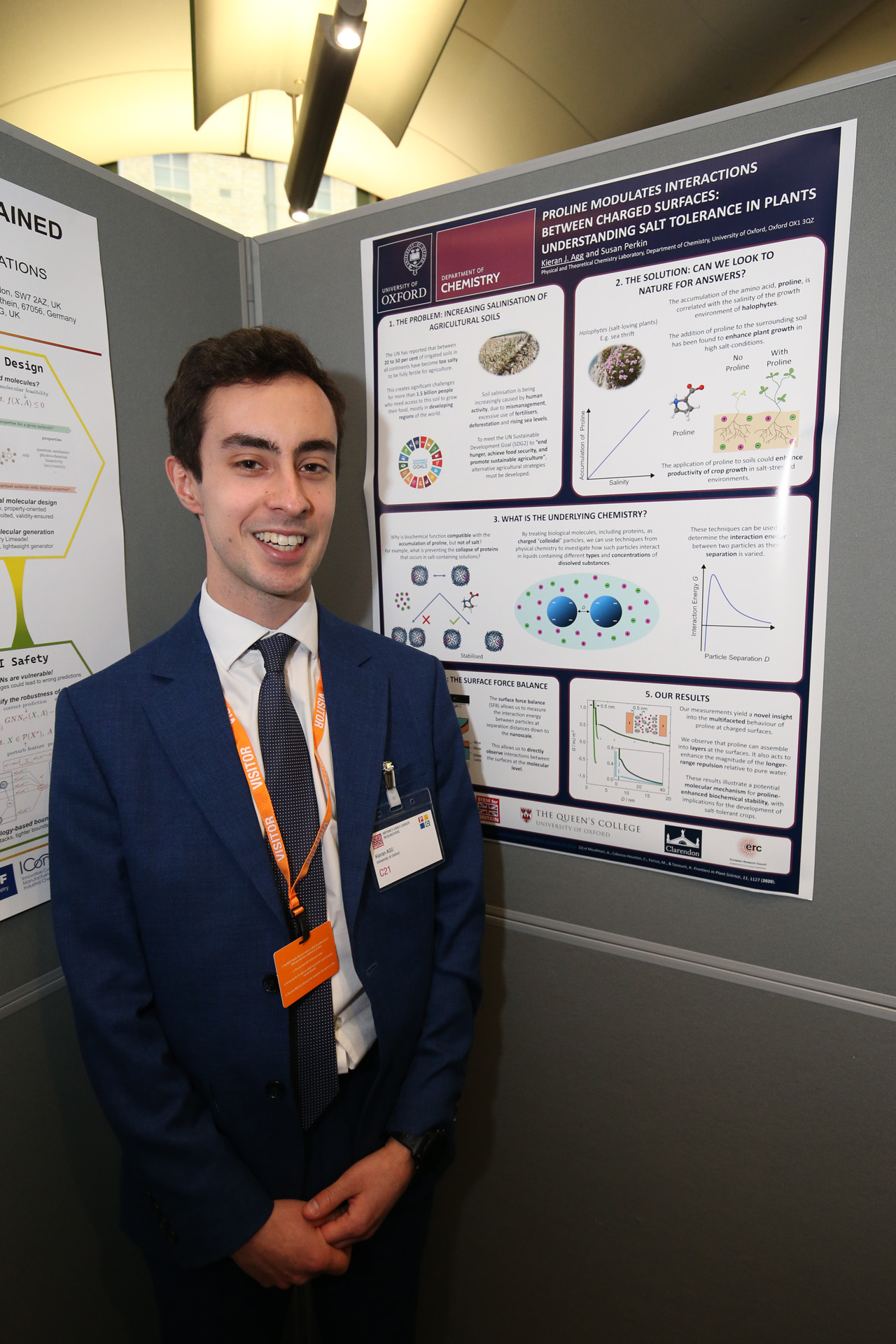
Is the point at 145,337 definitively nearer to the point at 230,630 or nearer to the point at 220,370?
the point at 220,370

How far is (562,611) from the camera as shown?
115 centimetres

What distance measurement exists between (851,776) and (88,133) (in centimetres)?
700

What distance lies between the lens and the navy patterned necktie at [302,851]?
94cm

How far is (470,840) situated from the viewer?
1112 mm

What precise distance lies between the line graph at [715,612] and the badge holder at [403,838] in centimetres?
51

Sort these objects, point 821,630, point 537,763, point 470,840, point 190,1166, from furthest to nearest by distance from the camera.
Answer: point 537,763
point 470,840
point 821,630
point 190,1166

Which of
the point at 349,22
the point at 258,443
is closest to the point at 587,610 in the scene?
the point at 258,443

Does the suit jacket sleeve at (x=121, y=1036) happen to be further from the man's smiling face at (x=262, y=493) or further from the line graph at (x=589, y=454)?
the line graph at (x=589, y=454)

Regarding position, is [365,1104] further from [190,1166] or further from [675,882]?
[675,882]

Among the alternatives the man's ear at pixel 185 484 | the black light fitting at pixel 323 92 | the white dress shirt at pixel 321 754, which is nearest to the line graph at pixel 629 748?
the white dress shirt at pixel 321 754

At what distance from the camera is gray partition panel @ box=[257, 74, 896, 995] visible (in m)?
0.90

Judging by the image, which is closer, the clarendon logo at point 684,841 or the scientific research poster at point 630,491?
the scientific research poster at point 630,491

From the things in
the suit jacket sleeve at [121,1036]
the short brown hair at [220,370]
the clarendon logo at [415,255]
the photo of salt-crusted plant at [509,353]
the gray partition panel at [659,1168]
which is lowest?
the gray partition panel at [659,1168]

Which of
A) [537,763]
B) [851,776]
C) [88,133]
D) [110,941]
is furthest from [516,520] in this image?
[88,133]
